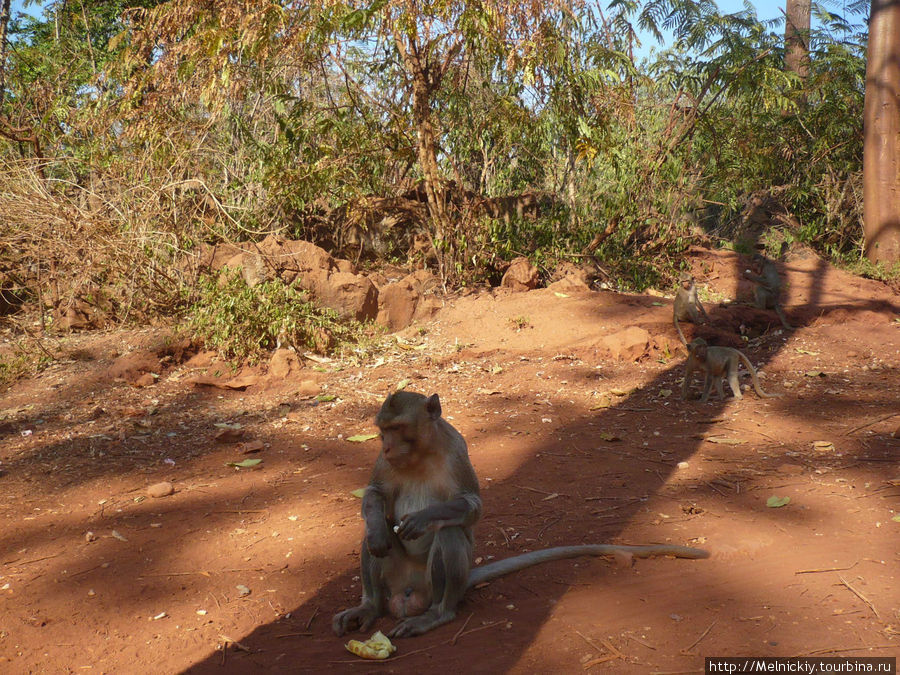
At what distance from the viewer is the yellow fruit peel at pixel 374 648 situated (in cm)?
340

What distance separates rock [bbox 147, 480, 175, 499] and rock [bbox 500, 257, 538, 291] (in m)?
7.16

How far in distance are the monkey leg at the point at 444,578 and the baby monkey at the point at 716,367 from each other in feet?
15.8

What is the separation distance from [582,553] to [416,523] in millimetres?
1246

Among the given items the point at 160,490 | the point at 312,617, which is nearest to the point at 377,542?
the point at 312,617

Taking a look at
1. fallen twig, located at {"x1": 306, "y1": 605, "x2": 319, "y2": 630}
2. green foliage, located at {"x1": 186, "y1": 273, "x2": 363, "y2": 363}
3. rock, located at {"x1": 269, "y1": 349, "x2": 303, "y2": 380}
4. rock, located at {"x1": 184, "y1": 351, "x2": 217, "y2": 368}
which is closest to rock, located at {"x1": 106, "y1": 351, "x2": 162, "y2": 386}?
rock, located at {"x1": 184, "y1": 351, "x2": 217, "y2": 368}

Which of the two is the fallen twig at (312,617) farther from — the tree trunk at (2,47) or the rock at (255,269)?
the tree trunk at (2,47)

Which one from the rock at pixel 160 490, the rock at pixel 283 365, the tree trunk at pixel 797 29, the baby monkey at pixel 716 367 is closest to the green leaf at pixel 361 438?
the rock at pixel 160 490

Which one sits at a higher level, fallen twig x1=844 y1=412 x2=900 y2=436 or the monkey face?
the monkey face

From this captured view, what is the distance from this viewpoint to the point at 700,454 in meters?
6.16

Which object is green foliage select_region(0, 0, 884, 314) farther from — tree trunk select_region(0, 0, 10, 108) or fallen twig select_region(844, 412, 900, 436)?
fallen twig select_region(844, 412, 900, 436)

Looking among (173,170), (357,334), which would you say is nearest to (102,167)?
(173,170)

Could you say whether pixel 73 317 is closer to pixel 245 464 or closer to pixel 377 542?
pixel 245 464

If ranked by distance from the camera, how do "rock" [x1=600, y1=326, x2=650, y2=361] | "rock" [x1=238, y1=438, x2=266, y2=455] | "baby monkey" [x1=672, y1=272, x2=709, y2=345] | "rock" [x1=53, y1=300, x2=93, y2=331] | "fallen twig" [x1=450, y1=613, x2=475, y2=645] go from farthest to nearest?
"rock" [x1=53, y1=300, x2=93, y2=331], "baby monkey" [x1=672, y1=272, x2=709, y2=345], "rock" [x1=600, y1=326, x2=650, y2=361], "rock" [x1=238, y1=438, x2=266, y2=455], "fallen twig" [x1=450, y1=613, x2=475, y2=645]

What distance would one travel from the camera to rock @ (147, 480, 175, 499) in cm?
580
